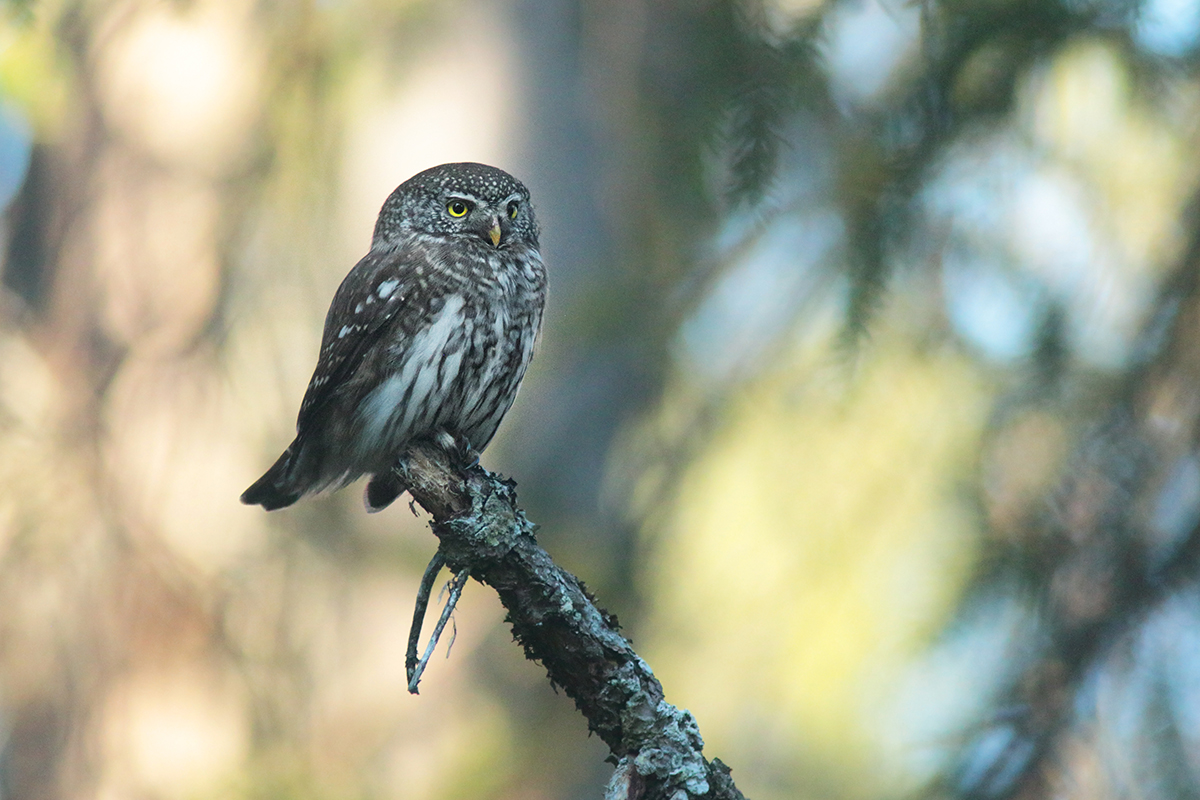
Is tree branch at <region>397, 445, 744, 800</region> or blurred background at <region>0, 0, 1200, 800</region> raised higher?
blurred background at <region>0, 0, 1200, 800</region>

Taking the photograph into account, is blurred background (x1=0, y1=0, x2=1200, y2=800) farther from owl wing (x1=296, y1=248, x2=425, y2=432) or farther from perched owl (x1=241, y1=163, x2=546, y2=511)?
owl wing (x1=296, y1=248, x2=425, y2=432)

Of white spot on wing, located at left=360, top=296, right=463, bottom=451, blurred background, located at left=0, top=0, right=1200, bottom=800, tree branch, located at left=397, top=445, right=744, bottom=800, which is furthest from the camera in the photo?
white spot on wing, located at left=360, top=296, right=463, bottom=451

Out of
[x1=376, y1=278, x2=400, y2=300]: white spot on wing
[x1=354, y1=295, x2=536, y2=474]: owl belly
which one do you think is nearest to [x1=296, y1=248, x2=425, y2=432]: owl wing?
[x1=376, y1=278, x2=400, y2=300]: white spot on wing

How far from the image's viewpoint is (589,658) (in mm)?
1712

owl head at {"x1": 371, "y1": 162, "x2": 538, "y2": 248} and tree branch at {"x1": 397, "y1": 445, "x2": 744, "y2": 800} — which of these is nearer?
tree branch at {"x1": 397, "y1": 445, "x2": 744, "y2": 800}

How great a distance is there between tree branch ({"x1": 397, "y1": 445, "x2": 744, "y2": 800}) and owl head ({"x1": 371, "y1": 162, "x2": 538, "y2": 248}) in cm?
127

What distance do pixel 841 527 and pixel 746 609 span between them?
51 centimetres

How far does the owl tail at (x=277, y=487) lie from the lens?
2.93 metres

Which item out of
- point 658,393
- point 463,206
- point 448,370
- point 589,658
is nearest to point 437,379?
point 448,370

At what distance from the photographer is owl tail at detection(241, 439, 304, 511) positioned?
9.62 ft

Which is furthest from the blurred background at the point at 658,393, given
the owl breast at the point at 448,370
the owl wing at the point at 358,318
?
the owl wing at the point at 358,318

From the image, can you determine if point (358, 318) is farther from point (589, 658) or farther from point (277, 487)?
point (589, 658)

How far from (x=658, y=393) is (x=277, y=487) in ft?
5.31

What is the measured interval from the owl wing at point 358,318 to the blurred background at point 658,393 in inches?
34.3
